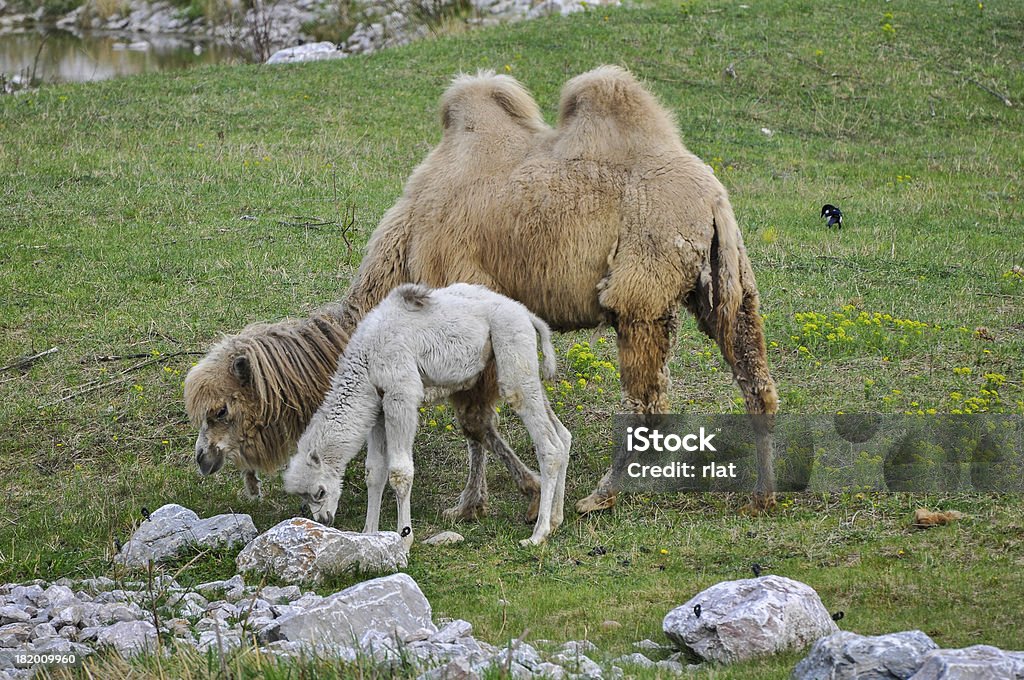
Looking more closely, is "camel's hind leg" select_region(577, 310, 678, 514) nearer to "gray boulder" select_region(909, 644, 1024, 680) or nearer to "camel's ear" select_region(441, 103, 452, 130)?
"camel's ear" select_region(441, 103, 452, 130)

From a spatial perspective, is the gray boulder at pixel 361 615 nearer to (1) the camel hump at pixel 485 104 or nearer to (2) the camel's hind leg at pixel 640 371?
(2) the camel's hind leg at pixel 640 371

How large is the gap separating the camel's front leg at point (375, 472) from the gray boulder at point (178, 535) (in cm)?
71

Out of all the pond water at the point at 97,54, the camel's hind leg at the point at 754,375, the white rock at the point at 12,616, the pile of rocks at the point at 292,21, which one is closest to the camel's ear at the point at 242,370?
the white rock at the point at 12,616

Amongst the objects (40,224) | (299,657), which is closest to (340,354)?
(299,657)

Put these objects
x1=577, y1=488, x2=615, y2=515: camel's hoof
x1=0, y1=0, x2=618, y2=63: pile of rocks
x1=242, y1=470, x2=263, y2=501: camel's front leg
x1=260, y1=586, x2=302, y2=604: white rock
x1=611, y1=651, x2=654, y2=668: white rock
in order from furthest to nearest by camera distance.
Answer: x1=0, y1=0, x2=618, y2=63: pile of rocks < x1=242, y1=470, x2=263, y2=501: camel's front leg < x1=577, y1=488, x2=615, y2=515: camel's hoof < x1=260, y1=586, x2=302, y2=604: white rock < x1=611, y1=651, x2=654, y2=668: white rock

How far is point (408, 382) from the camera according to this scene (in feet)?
22.9

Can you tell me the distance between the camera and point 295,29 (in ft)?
98.4

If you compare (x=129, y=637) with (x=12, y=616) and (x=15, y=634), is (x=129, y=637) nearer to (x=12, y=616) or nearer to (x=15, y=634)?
(x=15, y=634)

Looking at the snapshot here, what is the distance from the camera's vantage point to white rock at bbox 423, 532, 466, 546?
7223 millimetres

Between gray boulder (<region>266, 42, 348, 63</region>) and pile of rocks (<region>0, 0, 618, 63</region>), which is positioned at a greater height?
pile of rocks (<region>0, 0, 618, 63</region>)

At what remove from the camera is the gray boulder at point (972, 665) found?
13.3 feet

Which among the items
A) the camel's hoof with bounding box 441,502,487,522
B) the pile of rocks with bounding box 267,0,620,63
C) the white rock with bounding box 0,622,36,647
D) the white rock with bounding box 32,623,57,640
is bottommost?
the camel's hoof with bounding box 441,502,487,522

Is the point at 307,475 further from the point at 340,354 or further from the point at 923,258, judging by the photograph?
the point at 923,258

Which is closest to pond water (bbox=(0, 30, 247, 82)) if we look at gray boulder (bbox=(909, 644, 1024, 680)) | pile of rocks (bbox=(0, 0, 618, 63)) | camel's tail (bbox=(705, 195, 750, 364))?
pile of rocks (bbox=(0, 0, 618, 63))
